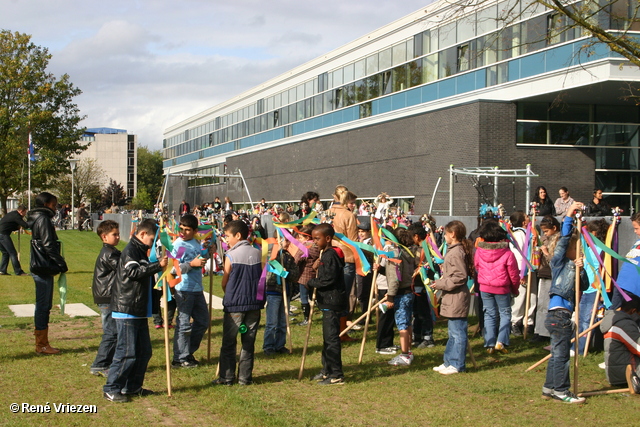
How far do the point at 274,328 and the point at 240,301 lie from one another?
1.97m

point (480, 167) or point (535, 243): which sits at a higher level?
point (480, 167)

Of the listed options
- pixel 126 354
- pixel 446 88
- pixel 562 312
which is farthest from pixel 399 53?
pixel 126 354

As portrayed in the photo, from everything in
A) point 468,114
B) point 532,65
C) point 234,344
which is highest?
point 532,65

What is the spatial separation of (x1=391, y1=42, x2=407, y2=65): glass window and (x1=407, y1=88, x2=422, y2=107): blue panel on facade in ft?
5.90

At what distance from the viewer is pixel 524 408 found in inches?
253

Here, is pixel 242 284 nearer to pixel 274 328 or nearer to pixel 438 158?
pixel 274 328

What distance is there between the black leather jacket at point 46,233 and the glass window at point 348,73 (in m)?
28.1

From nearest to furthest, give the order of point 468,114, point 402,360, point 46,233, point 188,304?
point 188,304 < point 402,360 < point 46,233 < point 468,114

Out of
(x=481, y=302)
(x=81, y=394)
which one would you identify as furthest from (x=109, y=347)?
(x=481, y=302)

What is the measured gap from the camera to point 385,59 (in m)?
32.1

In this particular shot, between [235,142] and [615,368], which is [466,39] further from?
[235,142]

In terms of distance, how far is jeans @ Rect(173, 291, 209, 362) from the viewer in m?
8.08

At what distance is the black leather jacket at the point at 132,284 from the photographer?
21.5 feet

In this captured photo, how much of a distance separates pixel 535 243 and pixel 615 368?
126 inches
